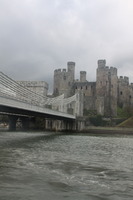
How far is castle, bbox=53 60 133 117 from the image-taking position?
71.5 m

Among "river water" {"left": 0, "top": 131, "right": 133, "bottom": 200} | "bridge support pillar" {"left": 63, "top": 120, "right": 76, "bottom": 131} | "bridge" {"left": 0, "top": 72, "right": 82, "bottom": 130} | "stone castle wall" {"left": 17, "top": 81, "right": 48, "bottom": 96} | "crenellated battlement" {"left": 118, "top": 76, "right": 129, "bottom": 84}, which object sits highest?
"crenellated battlement" {"left": 118, "top": 76, "right": 129, "bottom": 84}

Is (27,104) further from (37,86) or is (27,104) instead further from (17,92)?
(37,86)

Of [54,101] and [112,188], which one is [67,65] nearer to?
[54,101]

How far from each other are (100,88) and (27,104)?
162ft

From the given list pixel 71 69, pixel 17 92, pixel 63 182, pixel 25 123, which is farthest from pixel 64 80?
pixel 63 182

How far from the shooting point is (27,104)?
26031mm

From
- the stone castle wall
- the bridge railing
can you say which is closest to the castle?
the stone castle wall

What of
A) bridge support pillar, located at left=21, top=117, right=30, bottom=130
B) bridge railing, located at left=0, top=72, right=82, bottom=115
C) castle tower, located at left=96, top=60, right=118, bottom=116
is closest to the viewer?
bridge railing, located at left=0, top=72, right=82, bottom=115

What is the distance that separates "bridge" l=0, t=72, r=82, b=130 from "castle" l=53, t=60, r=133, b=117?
7.83 metres

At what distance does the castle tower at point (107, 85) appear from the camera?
7219 centimetres

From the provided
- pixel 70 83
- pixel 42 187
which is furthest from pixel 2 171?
pixel 70 83

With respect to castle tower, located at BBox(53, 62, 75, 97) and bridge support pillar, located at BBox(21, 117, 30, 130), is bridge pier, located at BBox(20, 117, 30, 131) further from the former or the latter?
castle tower, located at BBox(53, 62, 75, 97)

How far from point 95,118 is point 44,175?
5315cm

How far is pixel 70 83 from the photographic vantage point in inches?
3093
